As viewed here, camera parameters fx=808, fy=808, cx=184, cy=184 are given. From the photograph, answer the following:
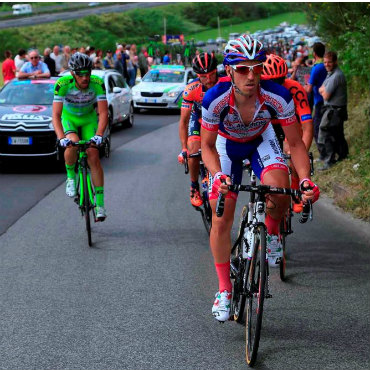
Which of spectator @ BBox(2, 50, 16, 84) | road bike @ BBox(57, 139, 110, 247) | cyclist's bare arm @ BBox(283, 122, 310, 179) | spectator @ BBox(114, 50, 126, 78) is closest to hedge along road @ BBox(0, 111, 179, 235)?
road bike @ BBox(57, 139, 110, 247)

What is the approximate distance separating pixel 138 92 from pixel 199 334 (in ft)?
77.0

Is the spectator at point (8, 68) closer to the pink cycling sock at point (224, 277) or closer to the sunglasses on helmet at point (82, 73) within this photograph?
the sunglasses on helmet at point (82, 73)

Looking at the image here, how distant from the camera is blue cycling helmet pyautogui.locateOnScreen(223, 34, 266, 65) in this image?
5.50m

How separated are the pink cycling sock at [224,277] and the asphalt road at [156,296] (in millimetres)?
379

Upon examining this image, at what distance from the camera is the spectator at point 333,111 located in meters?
13.5

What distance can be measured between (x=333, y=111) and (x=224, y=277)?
8.37m

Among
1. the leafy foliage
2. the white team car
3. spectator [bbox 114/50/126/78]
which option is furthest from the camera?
spectator [bbox 114/50/126/78]

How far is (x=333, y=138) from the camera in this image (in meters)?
13.7

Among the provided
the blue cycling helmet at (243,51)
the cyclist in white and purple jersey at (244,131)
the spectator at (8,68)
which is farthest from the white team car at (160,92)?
the blue cycling helmet at (243,51)

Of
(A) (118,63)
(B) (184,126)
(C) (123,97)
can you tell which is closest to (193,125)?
(B) (184,126)

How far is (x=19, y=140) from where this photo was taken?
15031mm

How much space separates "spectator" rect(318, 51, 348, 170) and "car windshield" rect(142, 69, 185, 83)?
16122 millimetres

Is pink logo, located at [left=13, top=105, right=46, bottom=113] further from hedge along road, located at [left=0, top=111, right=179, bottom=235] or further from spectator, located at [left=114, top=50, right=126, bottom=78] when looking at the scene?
spectator, located at [left=114, top=50, right=126, bottom=78]

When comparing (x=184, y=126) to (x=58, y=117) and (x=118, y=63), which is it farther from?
(x=118, y=63)
